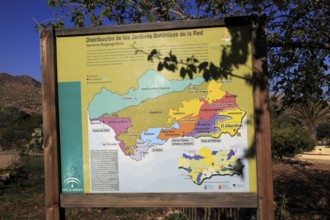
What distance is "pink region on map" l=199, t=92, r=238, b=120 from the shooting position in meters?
3.28

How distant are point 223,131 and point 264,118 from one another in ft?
1.06

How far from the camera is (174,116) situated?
334 centimetres

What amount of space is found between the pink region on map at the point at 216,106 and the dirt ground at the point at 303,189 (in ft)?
9.03

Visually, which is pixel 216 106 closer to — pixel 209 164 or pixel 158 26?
pixel 209 164

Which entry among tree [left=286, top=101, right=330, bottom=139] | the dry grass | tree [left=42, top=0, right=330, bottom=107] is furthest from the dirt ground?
tree [left=286, top=101, right=330, bottom=139]

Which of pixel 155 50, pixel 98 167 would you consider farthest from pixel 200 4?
pixel 98 167

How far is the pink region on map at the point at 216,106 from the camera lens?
3.28 metres

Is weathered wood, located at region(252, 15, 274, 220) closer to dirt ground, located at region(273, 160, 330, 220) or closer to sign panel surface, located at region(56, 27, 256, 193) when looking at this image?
sign panel surface, located at region(56, 27, 256, 193)

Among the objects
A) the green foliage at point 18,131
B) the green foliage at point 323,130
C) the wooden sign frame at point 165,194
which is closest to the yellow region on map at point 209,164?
the wooden sign frame at point 165,194

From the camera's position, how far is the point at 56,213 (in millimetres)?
3467

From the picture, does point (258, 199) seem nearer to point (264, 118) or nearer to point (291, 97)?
point (264, 118)

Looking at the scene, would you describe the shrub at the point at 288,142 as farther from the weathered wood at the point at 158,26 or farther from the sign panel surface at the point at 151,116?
the weathered wood at the point at 158,26

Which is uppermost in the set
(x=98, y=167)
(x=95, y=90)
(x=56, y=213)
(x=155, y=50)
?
(x=155, y=50)

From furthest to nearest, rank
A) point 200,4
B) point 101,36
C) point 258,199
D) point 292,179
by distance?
point 292,179 < point 200,4 < point 101,36 < point 258,199
